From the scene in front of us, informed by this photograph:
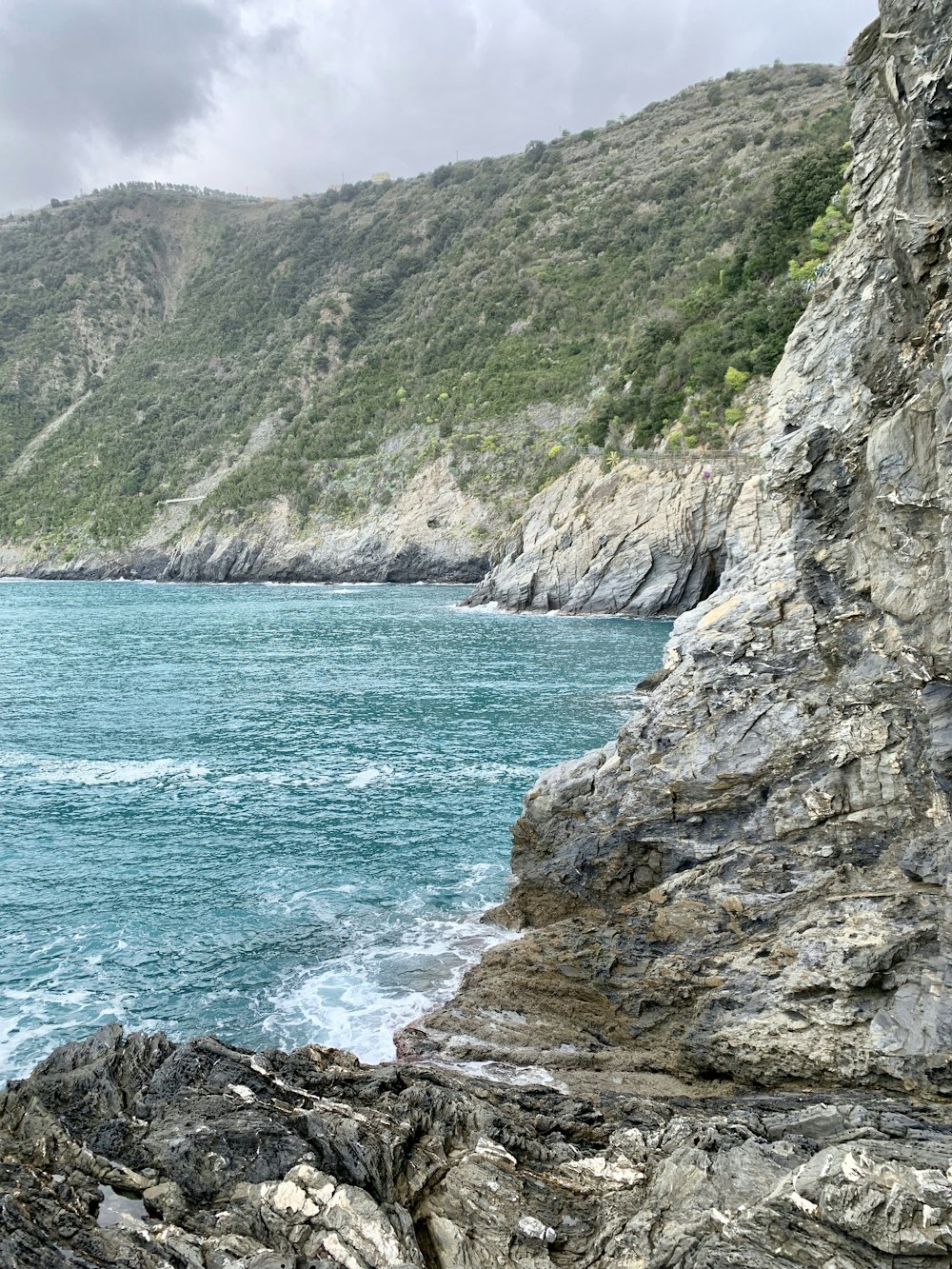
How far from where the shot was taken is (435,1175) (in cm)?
781

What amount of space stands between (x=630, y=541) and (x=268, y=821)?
39275 millimetres

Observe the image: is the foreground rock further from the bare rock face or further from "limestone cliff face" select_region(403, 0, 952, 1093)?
the bare rock face

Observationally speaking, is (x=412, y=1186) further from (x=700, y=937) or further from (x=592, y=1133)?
(x=700, y=937)

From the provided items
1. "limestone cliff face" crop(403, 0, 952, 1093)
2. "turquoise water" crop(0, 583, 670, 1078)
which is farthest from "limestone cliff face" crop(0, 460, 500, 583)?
"limestone cliff face" crop(403, 0, 952, 1093)

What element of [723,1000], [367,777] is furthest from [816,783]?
[367,777]

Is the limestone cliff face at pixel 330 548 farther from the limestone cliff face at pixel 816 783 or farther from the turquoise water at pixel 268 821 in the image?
the limestone cliff face at pixel 816 783

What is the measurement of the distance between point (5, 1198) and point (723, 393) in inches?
2235

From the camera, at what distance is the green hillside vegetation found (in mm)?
63406

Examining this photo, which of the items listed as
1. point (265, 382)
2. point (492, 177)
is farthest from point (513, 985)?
point (492, 177)

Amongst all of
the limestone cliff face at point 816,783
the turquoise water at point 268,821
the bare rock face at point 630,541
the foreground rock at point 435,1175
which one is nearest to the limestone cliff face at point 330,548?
the bare rock face at point 630,541

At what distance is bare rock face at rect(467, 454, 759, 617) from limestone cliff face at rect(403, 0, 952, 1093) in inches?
1404

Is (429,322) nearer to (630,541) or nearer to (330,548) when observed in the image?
(330,548)

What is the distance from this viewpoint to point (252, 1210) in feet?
23.5

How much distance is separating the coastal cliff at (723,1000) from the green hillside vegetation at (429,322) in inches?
1681
